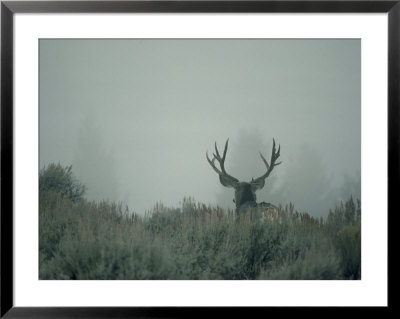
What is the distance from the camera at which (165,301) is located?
2701 mm

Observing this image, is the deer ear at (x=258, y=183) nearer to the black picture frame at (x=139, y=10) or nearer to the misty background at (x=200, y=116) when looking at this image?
the misty background at (x=200, y=116)

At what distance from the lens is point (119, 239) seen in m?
2.77

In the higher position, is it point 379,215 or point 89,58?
point 89,58

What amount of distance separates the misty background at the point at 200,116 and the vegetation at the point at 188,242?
9 cm

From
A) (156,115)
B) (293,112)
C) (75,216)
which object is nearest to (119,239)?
(75,216)

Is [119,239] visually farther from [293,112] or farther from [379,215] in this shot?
[379,215]

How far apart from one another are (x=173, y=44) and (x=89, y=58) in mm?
487

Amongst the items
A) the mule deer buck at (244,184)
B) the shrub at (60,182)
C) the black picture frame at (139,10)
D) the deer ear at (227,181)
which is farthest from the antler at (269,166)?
the shrub at (60,182)

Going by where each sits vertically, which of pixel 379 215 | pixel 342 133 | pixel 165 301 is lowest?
pixel 165 301

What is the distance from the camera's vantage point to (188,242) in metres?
2.78

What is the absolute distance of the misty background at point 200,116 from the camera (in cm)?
280

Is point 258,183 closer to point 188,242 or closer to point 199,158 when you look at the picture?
point 199,158

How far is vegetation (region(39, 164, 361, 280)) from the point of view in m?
2.75

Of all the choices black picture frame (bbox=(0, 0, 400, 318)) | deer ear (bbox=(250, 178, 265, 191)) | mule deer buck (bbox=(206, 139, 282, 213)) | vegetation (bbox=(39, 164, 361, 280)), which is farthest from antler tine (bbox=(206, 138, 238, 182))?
black picture frame (bbox=(0, 0, 400, 318))
